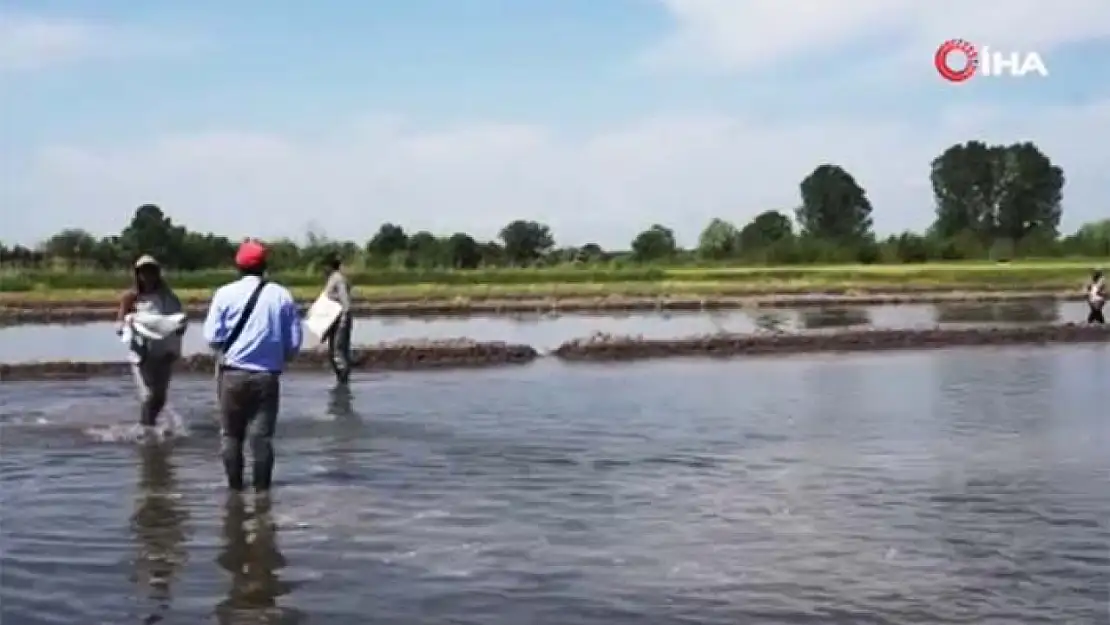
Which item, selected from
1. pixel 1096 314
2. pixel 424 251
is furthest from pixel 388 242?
pixel 1096 314

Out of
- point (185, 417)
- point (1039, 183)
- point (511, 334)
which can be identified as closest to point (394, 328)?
point (511, 334)

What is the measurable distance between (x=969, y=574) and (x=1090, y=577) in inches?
23.0

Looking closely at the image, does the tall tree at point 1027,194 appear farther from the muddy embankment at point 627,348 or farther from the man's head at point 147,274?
the man's head at point 147,274

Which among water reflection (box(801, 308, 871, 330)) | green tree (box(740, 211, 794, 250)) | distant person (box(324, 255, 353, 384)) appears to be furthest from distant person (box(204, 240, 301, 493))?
green tree (box(740, 211, 794, 250))

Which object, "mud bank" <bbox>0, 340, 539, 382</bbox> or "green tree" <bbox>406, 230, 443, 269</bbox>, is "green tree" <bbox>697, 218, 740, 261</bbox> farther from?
"mud bank" <bbox>0, 340, 539, 382</bbox>

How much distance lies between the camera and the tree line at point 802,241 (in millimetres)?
78875

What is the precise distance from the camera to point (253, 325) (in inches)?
352

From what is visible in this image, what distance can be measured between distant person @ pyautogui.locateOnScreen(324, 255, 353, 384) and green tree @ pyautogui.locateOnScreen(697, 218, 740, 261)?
83533 millimetres

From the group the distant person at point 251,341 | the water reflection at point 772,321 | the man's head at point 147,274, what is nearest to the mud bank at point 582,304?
the water reflection at point 772,321

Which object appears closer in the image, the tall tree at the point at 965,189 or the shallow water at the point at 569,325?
the shallow water at the point at 569,325

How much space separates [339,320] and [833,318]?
21.0 meters

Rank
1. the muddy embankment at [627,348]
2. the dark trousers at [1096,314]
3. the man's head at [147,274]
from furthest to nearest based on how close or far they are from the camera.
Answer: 1. the dark trousers at [1096,314]
2. the muddy embankment at [627,348]
3. the man's head at [147,274]

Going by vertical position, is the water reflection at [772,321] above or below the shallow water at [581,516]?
above

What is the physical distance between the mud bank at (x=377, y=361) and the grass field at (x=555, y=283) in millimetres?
23780
